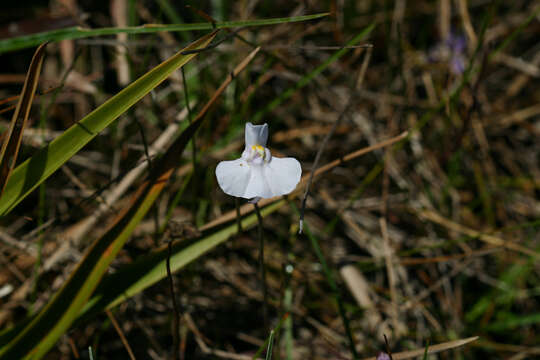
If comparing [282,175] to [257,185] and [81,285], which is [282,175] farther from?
[81,285]

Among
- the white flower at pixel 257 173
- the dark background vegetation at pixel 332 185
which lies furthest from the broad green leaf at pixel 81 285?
the white flower at pixel 257 173

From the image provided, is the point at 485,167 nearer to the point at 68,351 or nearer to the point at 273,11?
the point at 273,11

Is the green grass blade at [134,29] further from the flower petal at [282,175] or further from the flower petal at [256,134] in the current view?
the flower petal at [282,175]

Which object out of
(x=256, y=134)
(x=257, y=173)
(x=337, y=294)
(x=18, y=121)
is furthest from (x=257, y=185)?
(x=18, y=121)

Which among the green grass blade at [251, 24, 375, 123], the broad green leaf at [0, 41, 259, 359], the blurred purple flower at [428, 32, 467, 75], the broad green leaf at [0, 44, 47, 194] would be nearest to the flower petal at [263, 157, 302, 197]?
the broad green leaf at [0, 41, 259, 359]

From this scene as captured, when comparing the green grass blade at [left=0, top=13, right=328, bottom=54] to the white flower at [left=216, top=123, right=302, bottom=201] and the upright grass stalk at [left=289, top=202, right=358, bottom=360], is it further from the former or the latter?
the upright grass stalk at [left=289, top=202, right=358, bottom=360]

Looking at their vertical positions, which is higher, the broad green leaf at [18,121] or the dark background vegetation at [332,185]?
the broad green leaf at [18,121]

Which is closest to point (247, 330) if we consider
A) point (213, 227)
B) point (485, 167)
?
point (213, 227)
